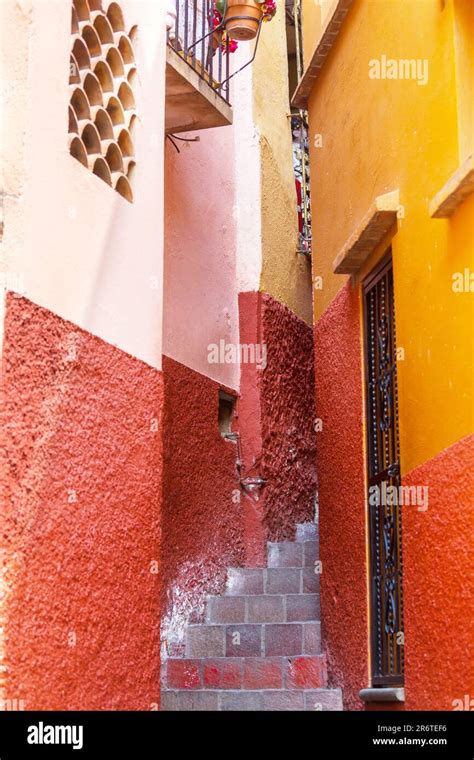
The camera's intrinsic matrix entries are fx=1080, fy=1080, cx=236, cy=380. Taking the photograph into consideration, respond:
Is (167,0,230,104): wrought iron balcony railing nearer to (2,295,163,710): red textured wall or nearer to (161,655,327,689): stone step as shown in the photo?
(2,295,163,710): red textured wall

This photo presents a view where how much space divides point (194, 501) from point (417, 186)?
11.7 ft

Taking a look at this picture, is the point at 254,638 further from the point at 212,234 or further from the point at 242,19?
the point at 242,19

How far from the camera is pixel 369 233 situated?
20.2ft

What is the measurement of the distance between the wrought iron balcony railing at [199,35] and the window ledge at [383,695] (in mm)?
4425

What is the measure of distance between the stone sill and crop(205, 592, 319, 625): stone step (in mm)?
3799

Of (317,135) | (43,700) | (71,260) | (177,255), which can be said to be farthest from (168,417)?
(43,700)

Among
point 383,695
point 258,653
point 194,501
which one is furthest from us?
point 194,501

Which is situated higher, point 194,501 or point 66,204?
point 66,204

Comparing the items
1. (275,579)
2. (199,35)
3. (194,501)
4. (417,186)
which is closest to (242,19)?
A: (199,35)

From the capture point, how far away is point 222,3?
8.41m

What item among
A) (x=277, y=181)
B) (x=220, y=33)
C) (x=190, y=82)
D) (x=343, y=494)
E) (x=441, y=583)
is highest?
(x=220, y=33)

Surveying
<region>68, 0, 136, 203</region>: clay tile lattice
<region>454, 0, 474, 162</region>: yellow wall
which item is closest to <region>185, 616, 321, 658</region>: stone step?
<region>68, 0, 136, 203</region>: clay tile lattice

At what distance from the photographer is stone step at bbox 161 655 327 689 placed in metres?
7.22

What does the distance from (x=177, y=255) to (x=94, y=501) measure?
3867mm
